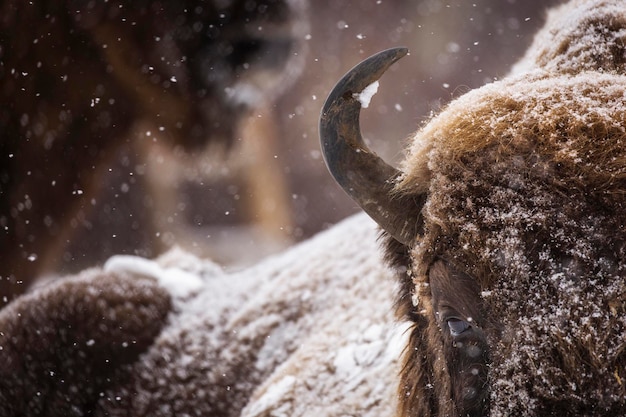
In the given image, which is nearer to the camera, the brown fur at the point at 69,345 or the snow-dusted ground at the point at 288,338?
the snow-dusted ground at the point at 288,338

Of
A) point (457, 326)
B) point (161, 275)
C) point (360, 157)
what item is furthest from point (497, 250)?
point (161, 275)

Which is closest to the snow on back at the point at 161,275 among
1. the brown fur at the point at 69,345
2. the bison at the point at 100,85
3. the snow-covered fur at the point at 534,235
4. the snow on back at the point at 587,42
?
the brown fur at the point at 69,345

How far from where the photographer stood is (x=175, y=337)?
414 centimetres

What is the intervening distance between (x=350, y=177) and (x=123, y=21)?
5.18 meters

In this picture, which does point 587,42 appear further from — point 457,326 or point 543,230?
point 457,326

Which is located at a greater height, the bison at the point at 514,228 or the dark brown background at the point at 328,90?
the dark brown background at the point at 328,90

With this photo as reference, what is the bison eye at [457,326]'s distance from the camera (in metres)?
1.83

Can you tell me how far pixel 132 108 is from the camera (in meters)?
7.18

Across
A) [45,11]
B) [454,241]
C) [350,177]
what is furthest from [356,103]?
[45,11]

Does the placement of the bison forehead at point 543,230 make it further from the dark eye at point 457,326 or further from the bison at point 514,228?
the dark eye at point 457,326

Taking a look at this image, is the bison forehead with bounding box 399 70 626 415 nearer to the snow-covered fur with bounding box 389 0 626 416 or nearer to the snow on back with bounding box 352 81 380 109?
the snow-covered fur with bounding box 389 0 626 416

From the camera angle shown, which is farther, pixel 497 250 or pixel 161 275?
pixel 161 275

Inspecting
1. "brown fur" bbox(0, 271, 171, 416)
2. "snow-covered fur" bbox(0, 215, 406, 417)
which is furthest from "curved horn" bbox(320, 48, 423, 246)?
"brown fur" bbox(0, 271, 171, 416)

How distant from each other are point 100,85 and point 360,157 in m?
5.43
